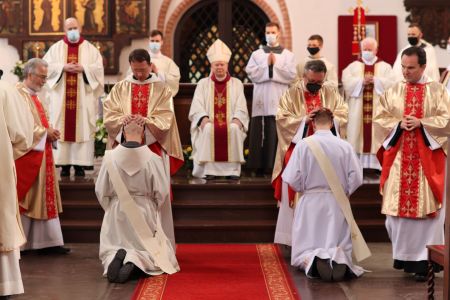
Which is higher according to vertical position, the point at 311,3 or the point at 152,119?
the point at 311,3

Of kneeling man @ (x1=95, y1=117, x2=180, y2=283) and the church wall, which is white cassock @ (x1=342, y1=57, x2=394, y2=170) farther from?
kneeling man @ (x1=95, y1=117, x2=180, y2=283)

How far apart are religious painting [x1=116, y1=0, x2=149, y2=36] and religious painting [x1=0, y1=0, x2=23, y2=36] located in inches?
67.1

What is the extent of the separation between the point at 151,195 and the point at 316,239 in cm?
148

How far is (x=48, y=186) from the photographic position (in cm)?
861

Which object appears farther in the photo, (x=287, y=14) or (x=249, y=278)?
(x=287, y=14)

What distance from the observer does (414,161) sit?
7422mm

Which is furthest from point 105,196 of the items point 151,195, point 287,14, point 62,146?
point 287,14

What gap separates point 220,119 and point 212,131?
0.27 meters

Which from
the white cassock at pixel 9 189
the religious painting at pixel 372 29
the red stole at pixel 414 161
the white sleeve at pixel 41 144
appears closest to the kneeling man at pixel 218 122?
the white sleeve at pixel 41 144

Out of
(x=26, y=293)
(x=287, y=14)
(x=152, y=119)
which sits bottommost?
(x=26, y=293)

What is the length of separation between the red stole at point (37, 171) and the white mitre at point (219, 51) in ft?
10.4

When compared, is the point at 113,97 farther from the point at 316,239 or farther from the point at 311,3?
the point at 311,3

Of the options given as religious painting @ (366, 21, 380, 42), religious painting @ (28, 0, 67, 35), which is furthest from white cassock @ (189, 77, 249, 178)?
religious painting @ (366, 21, 380, 42)

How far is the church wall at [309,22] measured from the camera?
50.1ft
